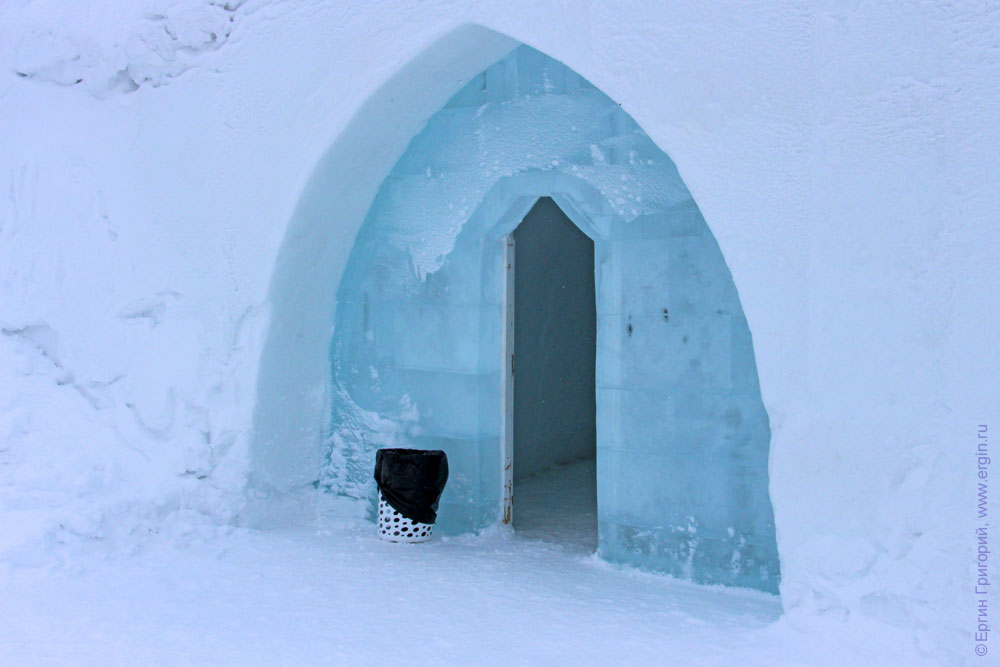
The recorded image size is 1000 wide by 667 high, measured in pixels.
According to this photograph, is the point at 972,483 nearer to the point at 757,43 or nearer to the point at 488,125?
the point at 757,43

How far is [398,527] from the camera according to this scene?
14.4 feet

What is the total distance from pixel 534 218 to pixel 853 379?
3.96 m

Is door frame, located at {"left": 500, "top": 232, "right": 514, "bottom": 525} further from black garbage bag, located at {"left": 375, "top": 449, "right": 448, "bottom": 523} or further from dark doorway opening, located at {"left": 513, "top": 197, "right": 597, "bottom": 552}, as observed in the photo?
dark doorway opening, located at {"left": 513, "top": 197, "right": 597, "bottom": 552}

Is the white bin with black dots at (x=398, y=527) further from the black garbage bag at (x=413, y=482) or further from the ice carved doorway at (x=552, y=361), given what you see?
the ice carved doorway at (x=552, y=361)

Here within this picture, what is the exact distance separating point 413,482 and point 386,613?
1.07 meters

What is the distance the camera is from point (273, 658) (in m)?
2.90

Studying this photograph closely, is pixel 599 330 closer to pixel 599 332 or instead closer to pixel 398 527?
pixel 599 332

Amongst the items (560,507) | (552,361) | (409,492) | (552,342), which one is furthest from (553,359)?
(409,492)

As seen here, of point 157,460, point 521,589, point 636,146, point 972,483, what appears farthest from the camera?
point 157,460

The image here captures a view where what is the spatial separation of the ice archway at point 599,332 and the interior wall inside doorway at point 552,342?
1.84 m

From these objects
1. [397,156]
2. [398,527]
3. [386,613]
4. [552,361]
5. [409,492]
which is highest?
[397,156]

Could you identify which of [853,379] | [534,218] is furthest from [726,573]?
[534,218]

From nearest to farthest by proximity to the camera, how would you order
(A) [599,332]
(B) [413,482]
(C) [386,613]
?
(C) [386,613] → (A) [599,332] → (B) [413,482]

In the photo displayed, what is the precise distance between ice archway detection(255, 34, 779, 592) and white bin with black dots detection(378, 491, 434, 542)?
0.26 m
